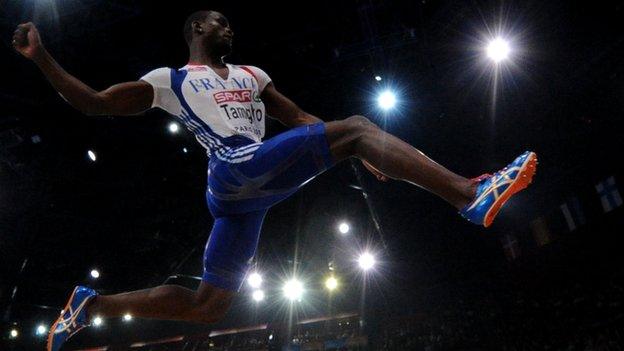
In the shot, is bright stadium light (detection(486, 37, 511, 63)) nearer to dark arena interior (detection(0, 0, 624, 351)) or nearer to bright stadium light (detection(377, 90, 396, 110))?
dark arena interior (detection(0, 0, 624, 351))

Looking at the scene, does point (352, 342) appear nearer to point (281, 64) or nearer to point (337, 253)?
point (337, 253)

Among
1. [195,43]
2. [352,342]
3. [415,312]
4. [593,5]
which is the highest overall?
[593,5]

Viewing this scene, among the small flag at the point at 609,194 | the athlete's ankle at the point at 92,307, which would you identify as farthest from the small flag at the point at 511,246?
the athlete's ankle at the point at 92,307

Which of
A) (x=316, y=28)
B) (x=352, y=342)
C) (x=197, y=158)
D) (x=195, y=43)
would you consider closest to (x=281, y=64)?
(x=316, y=28)

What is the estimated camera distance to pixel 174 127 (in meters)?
8.72

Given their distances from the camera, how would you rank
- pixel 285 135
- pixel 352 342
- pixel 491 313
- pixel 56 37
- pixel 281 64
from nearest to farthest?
pixel 285 135
pixel 56 37
pixel 281 64
pixel 491 313
pixel 352 342

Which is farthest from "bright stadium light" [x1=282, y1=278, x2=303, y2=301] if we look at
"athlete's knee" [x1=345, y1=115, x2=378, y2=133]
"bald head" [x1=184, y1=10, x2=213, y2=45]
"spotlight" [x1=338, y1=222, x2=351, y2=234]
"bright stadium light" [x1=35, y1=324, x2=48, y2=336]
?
"athlete's knee" [x1=345, y1=115, x2=378, y2=133]

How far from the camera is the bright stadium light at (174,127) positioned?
8.67 metres

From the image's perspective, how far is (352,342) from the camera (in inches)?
562

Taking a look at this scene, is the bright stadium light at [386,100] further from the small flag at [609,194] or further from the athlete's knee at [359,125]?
the athlete's knee at [359,125]

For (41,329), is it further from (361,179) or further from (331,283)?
(361,179)

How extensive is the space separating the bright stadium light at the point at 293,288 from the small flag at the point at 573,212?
7.15 m

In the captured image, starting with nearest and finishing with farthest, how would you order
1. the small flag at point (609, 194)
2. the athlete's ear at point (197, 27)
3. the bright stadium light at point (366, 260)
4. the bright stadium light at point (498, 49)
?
1. the athlete's ear at point (197, 27)
2. the bright stadium light at point (498, 49)
3. the small flag at point (609, 194)
4. the bright stadium light at point (366, 260)

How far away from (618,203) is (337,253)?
267 inches
